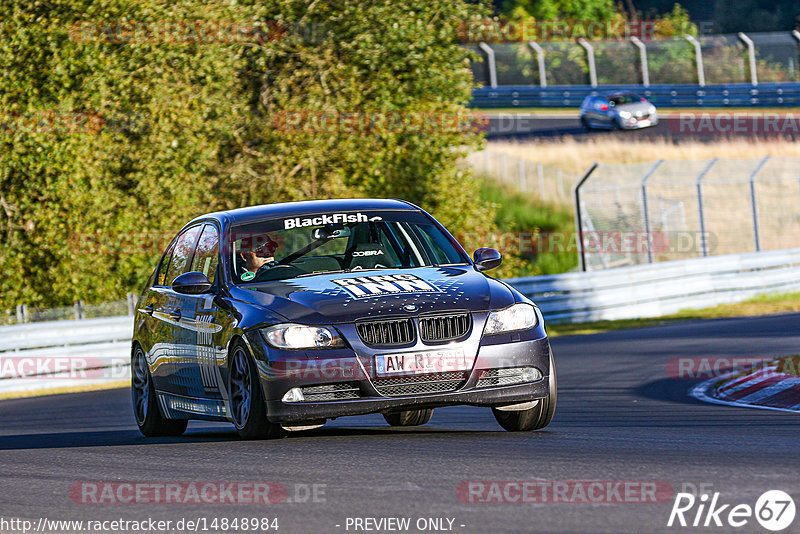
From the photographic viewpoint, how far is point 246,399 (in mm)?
9070

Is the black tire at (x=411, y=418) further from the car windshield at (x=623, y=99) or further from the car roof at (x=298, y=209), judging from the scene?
the car windshield at (x=623, y=99)

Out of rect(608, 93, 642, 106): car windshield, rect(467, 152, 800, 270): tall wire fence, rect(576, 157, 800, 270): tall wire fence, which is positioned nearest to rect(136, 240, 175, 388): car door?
rect(467, 152, 800, 270): tall wire fence

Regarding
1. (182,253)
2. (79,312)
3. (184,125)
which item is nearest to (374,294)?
(182,253)

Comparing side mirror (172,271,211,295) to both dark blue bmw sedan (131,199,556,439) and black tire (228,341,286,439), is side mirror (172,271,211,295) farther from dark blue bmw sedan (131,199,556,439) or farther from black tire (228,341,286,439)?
black tire (228,341,286,439)

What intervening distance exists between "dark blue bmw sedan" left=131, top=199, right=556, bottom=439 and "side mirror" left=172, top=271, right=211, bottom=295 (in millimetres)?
14

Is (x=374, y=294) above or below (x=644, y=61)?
above

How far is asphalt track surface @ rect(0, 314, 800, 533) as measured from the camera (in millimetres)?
6277

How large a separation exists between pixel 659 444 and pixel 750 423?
186 centimetres

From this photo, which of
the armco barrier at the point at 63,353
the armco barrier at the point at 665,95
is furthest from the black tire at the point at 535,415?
the armco barrier at the point at 665,95

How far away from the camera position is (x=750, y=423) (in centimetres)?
996

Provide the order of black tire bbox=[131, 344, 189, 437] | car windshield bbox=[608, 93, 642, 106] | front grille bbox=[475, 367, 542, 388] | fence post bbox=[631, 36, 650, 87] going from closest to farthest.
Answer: front grille bbox=[475, 367, 542, 388], black tire bbox=[131, 344, 189, 437], car windshield bbox=[608, 93, 642, 106], fence post bbox=[631, 36, 650, 87]

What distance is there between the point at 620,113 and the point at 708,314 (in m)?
24.4

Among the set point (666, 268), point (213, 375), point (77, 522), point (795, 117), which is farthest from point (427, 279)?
point (795, 117)

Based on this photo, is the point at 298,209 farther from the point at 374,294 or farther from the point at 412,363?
the point at 412,363
